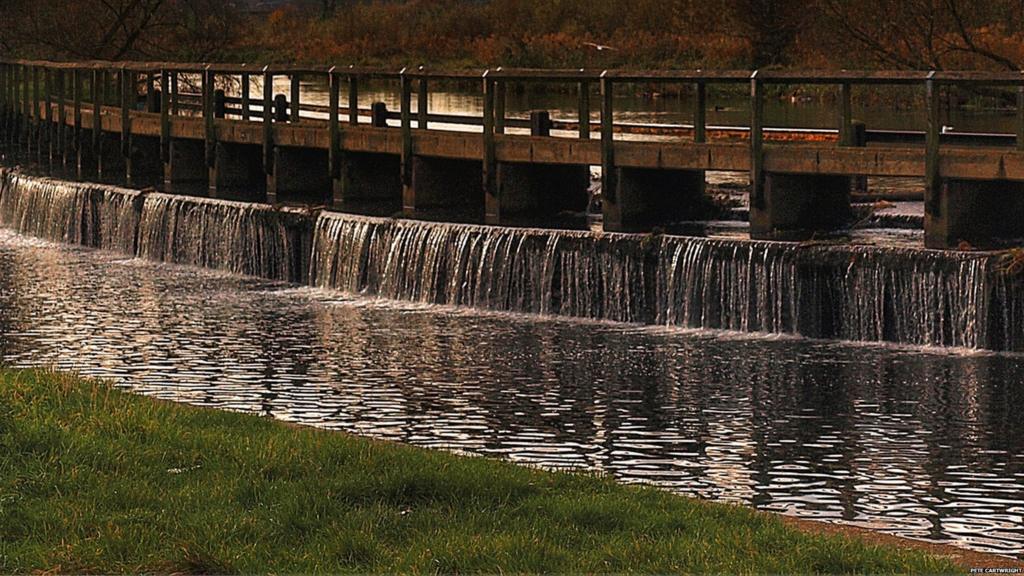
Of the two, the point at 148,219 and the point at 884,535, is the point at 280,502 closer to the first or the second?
the point at 884,535

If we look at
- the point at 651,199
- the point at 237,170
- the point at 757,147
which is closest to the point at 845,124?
the point at 757,147

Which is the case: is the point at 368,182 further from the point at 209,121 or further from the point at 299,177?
the point at 209,121

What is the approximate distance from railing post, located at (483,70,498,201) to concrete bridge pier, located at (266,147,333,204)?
5747 mm

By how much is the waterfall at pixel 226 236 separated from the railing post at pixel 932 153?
10.0 metres

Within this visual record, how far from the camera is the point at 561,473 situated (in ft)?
42.9

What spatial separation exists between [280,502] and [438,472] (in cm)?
123

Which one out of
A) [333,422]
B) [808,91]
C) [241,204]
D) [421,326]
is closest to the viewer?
[333,422]

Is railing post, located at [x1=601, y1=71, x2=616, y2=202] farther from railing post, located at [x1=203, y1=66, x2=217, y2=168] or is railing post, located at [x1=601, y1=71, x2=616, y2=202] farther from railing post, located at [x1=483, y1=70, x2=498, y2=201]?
railing post, located at [x1=203, y1=66, x2=217, y2=168]

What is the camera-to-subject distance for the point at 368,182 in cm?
3288

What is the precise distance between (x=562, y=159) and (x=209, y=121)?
34.9 ft

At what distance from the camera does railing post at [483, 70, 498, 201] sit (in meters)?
28.7

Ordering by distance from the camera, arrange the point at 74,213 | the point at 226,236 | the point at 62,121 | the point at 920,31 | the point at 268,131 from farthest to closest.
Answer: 1. the point at 62,121
2. the point at 920,31
3. the point at 74,213
4. the point at 268,131
5. the point at 226,236

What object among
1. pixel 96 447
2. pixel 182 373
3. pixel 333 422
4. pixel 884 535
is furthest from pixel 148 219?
pixel 884 535

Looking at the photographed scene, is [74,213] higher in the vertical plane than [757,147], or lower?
lower
